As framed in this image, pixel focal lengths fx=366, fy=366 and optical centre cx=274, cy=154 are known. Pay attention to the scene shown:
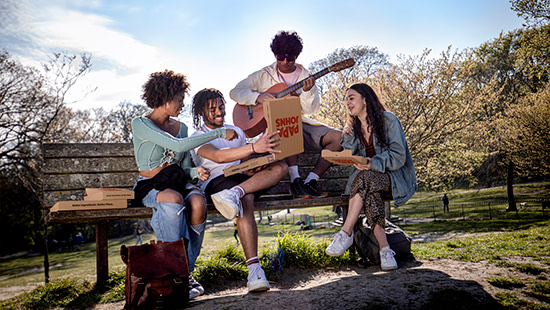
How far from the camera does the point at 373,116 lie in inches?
150

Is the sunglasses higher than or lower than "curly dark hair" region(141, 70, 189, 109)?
higher

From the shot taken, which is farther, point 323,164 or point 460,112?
point 460,112

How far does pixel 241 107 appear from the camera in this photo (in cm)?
433

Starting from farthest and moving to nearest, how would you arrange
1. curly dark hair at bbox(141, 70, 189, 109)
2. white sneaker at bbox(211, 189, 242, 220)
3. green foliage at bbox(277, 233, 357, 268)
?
green foliage at bbox(277, 233, 357, 268)
curly dark hair at bbox(141, 70, 189, 109)
white sneaker at bbox(211, 189, 242, 220)

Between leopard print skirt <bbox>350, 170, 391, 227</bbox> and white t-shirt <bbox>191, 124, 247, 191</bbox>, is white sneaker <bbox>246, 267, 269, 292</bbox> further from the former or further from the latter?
leopard print skirt <bbox>350, 170, 391, 227</bbox>

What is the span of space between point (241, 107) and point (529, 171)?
17906 millimetres

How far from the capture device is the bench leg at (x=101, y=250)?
13.3ft

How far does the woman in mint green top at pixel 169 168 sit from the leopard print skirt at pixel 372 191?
1.32 m

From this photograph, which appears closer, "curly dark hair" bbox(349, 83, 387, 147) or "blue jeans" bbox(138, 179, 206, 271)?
"blue jeans" bbox(138, 179, 206, 271)

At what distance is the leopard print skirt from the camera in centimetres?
354

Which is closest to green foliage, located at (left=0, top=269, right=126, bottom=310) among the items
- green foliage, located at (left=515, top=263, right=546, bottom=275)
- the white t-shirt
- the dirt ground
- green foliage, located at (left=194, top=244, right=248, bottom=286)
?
the dirt ground

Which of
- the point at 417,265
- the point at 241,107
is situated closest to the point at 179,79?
the point at 241,107

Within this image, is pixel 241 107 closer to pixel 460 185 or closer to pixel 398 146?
pixel 398 146

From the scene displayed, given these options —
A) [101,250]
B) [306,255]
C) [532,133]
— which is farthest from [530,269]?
[532,133]
